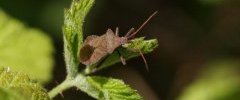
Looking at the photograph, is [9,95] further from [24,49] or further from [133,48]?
[24,49]

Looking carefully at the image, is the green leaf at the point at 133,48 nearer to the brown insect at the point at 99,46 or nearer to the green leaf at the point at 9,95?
the brown insect at the point at 99,46

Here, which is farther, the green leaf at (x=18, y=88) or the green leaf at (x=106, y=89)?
the green leaf at (x=106, y=89)

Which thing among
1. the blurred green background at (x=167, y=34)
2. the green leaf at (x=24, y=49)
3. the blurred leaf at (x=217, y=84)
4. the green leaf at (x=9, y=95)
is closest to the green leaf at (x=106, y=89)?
the green leaf at (x=9, y=95)

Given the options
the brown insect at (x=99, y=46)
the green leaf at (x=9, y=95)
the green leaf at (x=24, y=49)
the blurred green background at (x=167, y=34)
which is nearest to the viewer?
the green leaf at (x=9, y=95)

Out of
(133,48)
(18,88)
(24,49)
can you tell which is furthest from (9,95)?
(24,49)

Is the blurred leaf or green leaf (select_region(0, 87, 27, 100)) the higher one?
the blurred leaf

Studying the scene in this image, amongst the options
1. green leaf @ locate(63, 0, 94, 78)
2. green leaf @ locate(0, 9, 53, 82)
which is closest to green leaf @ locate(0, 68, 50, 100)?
green leaf @ locate(63, 0, 94, 78)

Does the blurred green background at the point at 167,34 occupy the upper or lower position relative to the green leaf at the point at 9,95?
upper

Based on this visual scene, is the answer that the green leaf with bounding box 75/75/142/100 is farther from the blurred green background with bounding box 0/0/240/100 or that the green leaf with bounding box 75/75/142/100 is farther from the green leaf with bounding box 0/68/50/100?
the blurred green background with bounding box 0/0/240/100
